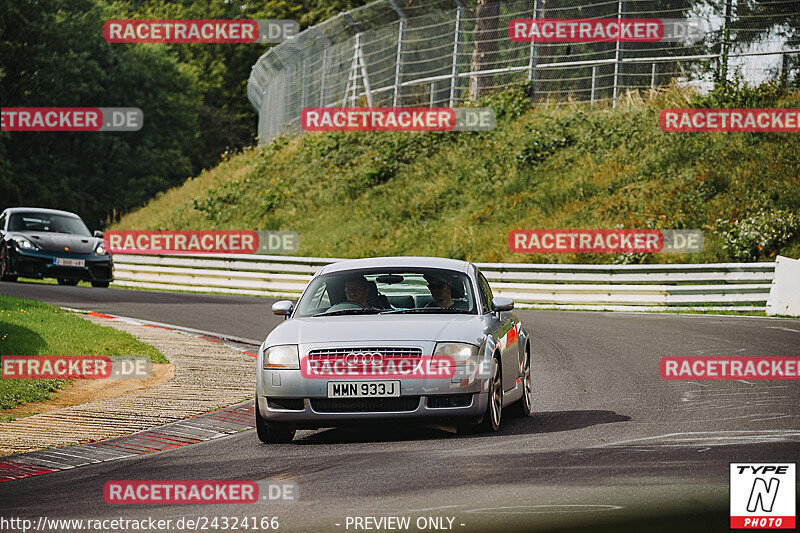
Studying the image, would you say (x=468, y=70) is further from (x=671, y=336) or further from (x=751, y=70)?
(x=671, y=336)

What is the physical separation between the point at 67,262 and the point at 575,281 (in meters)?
10.9

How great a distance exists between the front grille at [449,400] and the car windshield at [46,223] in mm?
18853

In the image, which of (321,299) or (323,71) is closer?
(321,299)

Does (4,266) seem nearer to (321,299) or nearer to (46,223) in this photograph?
(46,223)

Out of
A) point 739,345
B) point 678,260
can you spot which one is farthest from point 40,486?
point 678,260

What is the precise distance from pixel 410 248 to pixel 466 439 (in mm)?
22742

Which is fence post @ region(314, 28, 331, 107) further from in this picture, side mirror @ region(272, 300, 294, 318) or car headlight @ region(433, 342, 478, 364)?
car headlight @ region(433, 342, 478, 364)

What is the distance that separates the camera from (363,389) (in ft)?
29.8

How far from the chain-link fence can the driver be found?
23501mm

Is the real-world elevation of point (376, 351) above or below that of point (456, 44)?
below

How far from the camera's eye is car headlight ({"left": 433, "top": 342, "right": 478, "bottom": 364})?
919cm

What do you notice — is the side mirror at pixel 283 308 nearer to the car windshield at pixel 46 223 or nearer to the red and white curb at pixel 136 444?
the red and white curb at pixel 136 444

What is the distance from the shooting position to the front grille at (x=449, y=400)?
29.9 feet

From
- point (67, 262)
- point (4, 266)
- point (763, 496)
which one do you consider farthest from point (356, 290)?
point (4, 266)
